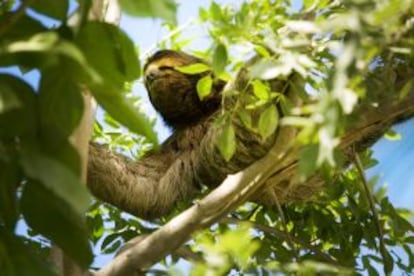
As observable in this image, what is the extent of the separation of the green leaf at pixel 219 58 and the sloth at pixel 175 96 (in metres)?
1.66

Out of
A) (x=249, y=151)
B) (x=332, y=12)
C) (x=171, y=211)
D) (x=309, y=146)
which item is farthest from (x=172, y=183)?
(x=309, y=146)

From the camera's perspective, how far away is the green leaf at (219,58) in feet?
3.14

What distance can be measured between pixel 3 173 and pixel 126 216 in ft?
5.83

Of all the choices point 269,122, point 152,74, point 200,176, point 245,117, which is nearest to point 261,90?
point 245,117

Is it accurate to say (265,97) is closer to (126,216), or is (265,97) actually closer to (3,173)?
(3,173)

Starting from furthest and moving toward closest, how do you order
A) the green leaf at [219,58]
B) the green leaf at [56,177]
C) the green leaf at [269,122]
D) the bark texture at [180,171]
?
the bark texture at [180,171] < the green leaf at [269,122] < the green leaf at [219,58] < the green leaf at [56,177]

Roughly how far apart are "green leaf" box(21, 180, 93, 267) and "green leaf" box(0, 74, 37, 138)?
5 centimetres

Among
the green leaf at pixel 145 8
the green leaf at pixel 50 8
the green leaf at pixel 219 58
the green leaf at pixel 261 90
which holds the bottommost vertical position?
the green leaf at pixel 261 90

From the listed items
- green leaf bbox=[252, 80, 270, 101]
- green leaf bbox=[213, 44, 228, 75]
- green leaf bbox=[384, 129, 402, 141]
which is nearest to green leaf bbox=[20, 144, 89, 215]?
green leaf bbox=[213, 44, 228, 75]

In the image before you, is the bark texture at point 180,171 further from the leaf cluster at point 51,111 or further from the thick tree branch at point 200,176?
the leaf cluster at point 51,111

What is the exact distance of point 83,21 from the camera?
0.64m

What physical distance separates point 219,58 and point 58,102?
38 cm

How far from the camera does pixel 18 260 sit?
2.18 ft

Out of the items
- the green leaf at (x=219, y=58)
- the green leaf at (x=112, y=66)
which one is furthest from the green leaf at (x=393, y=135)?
the green leaf at (x=112, y=66)
